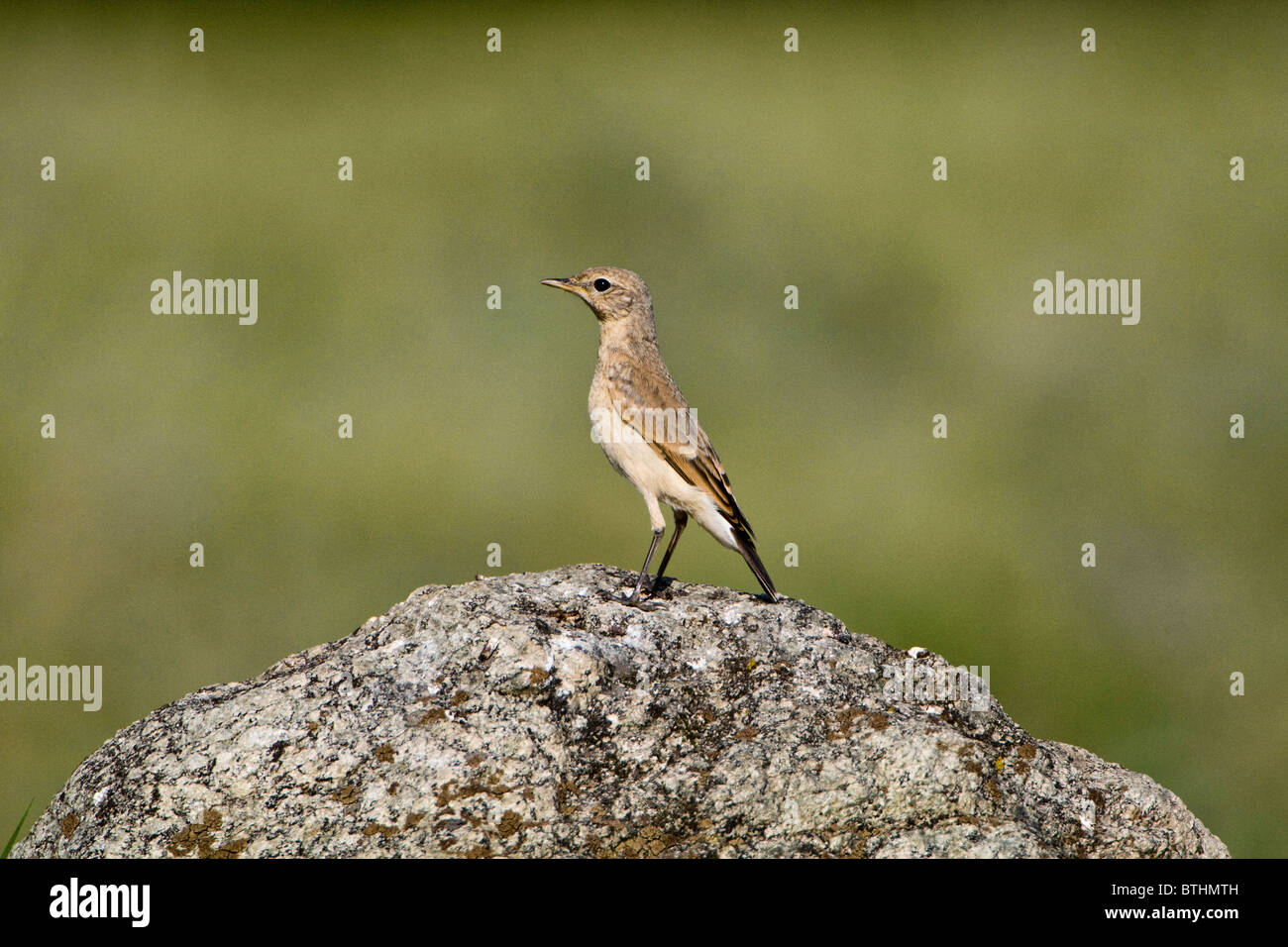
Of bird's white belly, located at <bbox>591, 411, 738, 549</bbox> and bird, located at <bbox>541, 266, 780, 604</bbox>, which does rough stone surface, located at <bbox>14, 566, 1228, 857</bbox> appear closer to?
bird, located at <bbox>541, 266, 780, 604</bbox>

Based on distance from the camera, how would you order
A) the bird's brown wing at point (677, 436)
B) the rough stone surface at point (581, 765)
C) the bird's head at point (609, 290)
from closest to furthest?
the rough stone surface at point (581, 765), the bird's brown wing at point (677, 436), the bird's head at point (609, 290)

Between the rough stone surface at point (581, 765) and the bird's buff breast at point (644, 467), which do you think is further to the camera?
the bird's buff breast at point (644, 467)

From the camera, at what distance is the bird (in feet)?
25.9

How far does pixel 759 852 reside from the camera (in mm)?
4746

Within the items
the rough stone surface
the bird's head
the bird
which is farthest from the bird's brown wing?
the rough stone surface

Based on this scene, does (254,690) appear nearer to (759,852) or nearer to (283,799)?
(283,799)

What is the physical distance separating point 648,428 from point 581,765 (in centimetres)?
334

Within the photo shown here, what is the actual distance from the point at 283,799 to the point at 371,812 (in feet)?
1.20

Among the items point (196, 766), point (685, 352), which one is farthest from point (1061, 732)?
point (196, 766)

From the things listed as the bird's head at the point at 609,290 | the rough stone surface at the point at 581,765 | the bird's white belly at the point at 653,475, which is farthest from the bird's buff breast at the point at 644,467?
the rough stone surface at the point at 581,765

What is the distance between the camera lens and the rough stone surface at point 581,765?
15.6 ft

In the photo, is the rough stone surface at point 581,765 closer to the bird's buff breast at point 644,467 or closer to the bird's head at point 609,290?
the bird's buff breast at point 644,467

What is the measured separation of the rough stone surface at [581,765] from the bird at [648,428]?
207cm

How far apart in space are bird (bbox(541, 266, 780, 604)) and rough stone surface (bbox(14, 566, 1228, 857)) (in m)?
2.07
